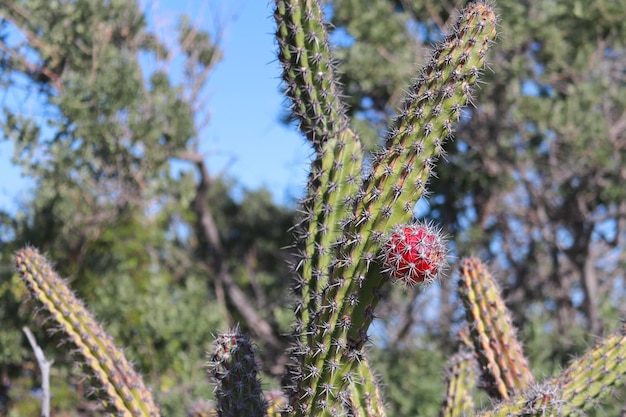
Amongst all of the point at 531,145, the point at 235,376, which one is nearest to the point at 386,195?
the point at 235,376

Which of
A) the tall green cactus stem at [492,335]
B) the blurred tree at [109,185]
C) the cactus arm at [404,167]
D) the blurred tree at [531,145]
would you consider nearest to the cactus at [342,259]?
the cactus arm at [404,167]

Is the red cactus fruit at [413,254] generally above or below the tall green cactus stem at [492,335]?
below

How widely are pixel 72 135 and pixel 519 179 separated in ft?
18.6

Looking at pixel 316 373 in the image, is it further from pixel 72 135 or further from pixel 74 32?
pixel 74 32

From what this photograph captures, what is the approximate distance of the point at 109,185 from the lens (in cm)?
755

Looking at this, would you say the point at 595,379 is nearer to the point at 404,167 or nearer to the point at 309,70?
the point at 404,167

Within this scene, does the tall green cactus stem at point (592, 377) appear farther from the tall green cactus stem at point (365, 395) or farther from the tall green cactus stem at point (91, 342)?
the tall green cactus stem at point (91, 342)

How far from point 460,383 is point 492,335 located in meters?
0.39

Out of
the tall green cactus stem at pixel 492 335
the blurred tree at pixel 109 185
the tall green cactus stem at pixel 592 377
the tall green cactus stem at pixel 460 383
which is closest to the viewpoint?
the tall green cactus stem at pixel 592 377

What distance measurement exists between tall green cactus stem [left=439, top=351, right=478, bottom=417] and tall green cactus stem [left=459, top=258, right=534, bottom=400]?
19 centimetres

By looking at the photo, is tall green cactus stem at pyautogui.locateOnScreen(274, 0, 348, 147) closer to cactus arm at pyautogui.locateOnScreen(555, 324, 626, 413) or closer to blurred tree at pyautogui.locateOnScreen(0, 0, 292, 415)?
cactus arm at pyautogui.locateOnScreen(555, 324, 626, 413)

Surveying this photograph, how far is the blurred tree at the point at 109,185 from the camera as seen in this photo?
6.65 m

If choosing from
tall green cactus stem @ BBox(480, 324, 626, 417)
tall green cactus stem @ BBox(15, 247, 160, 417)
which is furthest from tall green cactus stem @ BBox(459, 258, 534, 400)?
tall green cactus stem @ BBox(15, 247, 160, 417)

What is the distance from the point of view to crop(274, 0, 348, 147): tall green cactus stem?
2.70 m
